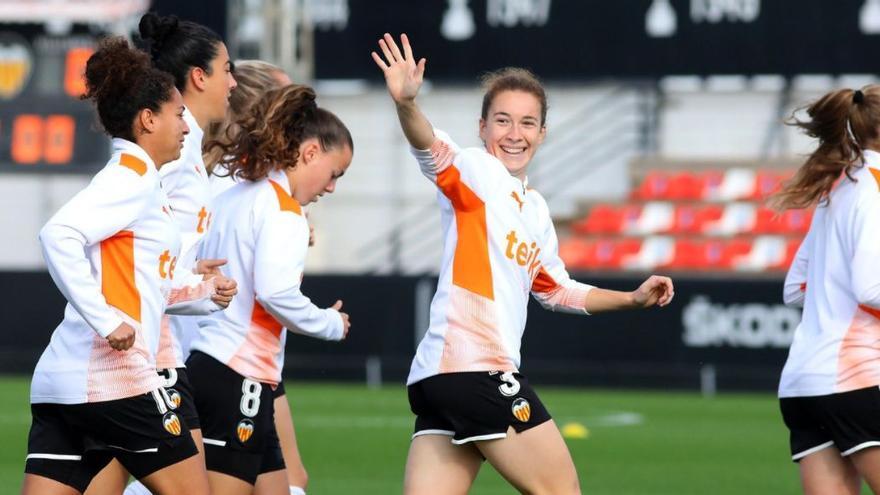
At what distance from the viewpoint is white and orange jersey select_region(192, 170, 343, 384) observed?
5.75m

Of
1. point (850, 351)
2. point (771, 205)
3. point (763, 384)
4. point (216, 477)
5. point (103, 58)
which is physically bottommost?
point (763, 384)

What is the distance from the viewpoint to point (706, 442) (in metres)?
12.6

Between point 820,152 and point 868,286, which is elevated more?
point 820,152

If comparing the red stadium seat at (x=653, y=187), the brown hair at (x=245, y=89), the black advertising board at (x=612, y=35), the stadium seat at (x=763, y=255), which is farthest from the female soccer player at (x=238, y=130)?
the red stadium seat at (x=653, y=187)

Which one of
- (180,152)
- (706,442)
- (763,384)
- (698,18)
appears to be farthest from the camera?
(698,18)

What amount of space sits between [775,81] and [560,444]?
1819 centimetres

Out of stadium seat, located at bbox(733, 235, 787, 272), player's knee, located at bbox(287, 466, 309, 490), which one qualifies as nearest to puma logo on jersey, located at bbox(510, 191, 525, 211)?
player's knee, located at bbox(287, 466, 309, 490)

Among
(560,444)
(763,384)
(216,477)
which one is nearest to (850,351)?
(560,444)

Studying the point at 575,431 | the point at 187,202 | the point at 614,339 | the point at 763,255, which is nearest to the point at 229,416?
the point at 187,202

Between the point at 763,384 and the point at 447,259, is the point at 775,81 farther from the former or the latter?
the point at 447,259

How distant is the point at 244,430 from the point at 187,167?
0.93 meters

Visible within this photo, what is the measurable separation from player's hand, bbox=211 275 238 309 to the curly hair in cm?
54

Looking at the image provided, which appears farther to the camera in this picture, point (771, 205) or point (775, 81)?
point (775, 81)

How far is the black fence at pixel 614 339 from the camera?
57.8 ft
